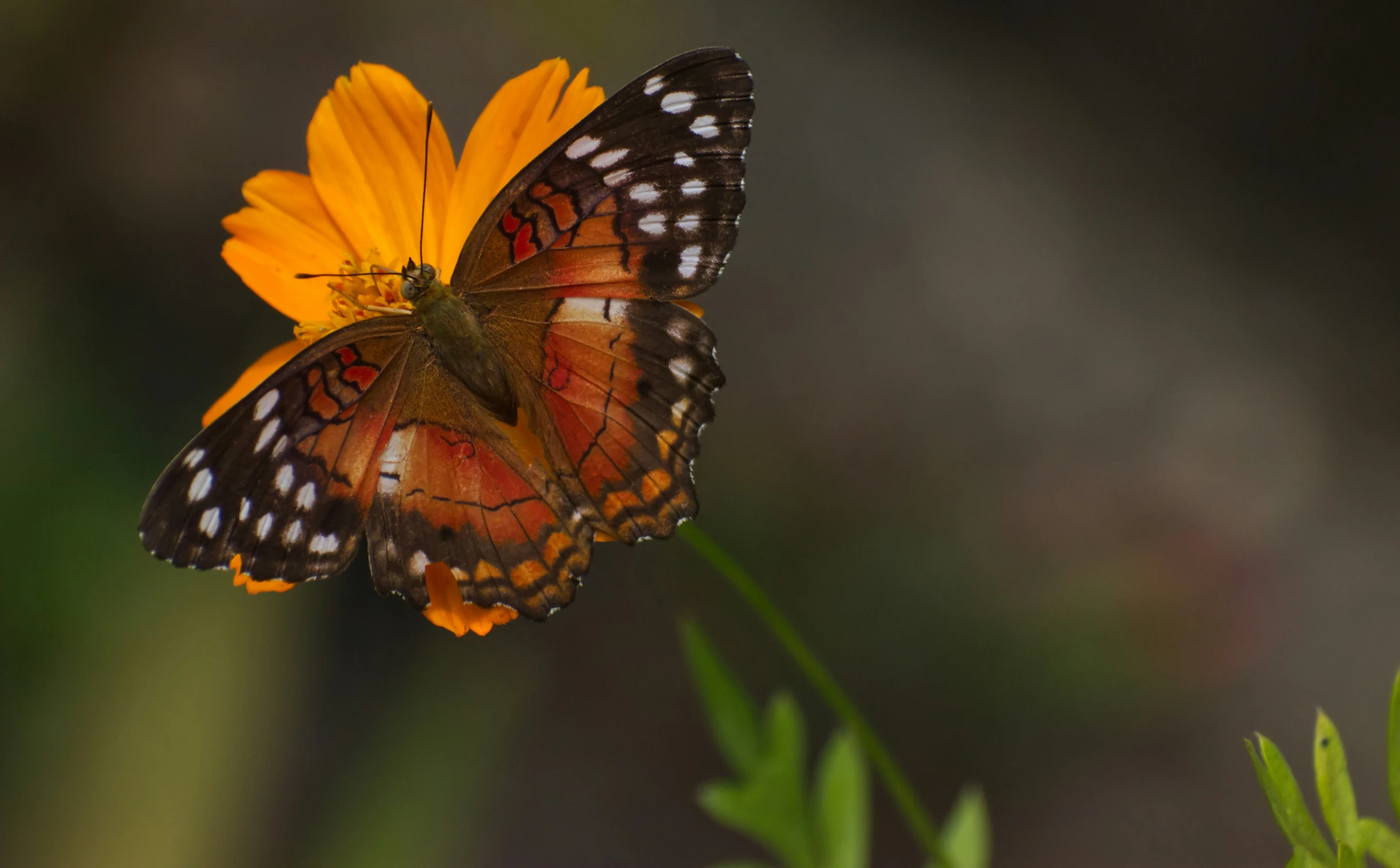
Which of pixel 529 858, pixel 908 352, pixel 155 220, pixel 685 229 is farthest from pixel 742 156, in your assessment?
pixel 155 220

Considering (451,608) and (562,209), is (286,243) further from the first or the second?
(451,608)

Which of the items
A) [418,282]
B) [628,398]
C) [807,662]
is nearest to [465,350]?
[418,282]

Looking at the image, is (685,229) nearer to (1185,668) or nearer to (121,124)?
(1185,668)

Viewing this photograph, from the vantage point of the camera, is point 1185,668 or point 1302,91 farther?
point 1302,91

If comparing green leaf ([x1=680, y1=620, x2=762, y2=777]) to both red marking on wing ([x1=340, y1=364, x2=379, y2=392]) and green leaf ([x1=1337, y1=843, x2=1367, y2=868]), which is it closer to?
red marking on wing ([x1=340, y1=364, x2=379, y2=392])

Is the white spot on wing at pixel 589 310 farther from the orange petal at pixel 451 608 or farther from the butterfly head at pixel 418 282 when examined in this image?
the orange petal at pixel 451 608

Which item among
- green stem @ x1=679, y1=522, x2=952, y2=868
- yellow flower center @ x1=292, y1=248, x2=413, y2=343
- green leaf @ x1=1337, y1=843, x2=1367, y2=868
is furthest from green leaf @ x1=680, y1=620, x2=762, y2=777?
green leaf @ x1=1337, y1=843, x2=1367, y2=868
